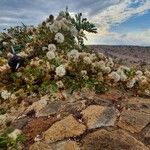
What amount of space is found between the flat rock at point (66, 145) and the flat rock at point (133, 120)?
1.41 m

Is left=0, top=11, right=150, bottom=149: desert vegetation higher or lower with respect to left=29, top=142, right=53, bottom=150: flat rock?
higher

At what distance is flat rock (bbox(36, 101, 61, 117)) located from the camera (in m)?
11.9

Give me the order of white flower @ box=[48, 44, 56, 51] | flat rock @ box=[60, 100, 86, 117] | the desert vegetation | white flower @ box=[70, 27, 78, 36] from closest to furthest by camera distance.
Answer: flat rock @ box=[60, 100, 86, 117] → the desert vegetation → white flower @ box=[48, 44, 56, 51] → white flower @ box=[70, 27, 78, 36]

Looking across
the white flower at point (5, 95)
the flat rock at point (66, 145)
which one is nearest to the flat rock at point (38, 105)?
the white flower at point (5, 95)

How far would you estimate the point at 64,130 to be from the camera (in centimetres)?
1095

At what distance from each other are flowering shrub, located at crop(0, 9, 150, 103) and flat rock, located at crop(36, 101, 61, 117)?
654 millimetres

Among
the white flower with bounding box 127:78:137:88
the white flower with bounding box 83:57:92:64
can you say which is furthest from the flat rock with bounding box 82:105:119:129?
the white flower with bounding box 83:57:92:64

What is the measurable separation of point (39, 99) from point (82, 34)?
4562 mm

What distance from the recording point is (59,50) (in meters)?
15.6

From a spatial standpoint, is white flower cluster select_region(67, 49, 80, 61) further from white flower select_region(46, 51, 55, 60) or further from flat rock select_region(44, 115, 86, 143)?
flat rock select_region(44, 115, 86, 143)

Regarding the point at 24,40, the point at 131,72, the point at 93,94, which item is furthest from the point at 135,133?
the point at 24,40

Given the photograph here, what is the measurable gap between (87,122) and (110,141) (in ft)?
3.49

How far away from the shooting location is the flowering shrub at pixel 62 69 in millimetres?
13266

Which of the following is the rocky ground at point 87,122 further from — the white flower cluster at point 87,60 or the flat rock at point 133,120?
the white flower cluster at point 87,60
